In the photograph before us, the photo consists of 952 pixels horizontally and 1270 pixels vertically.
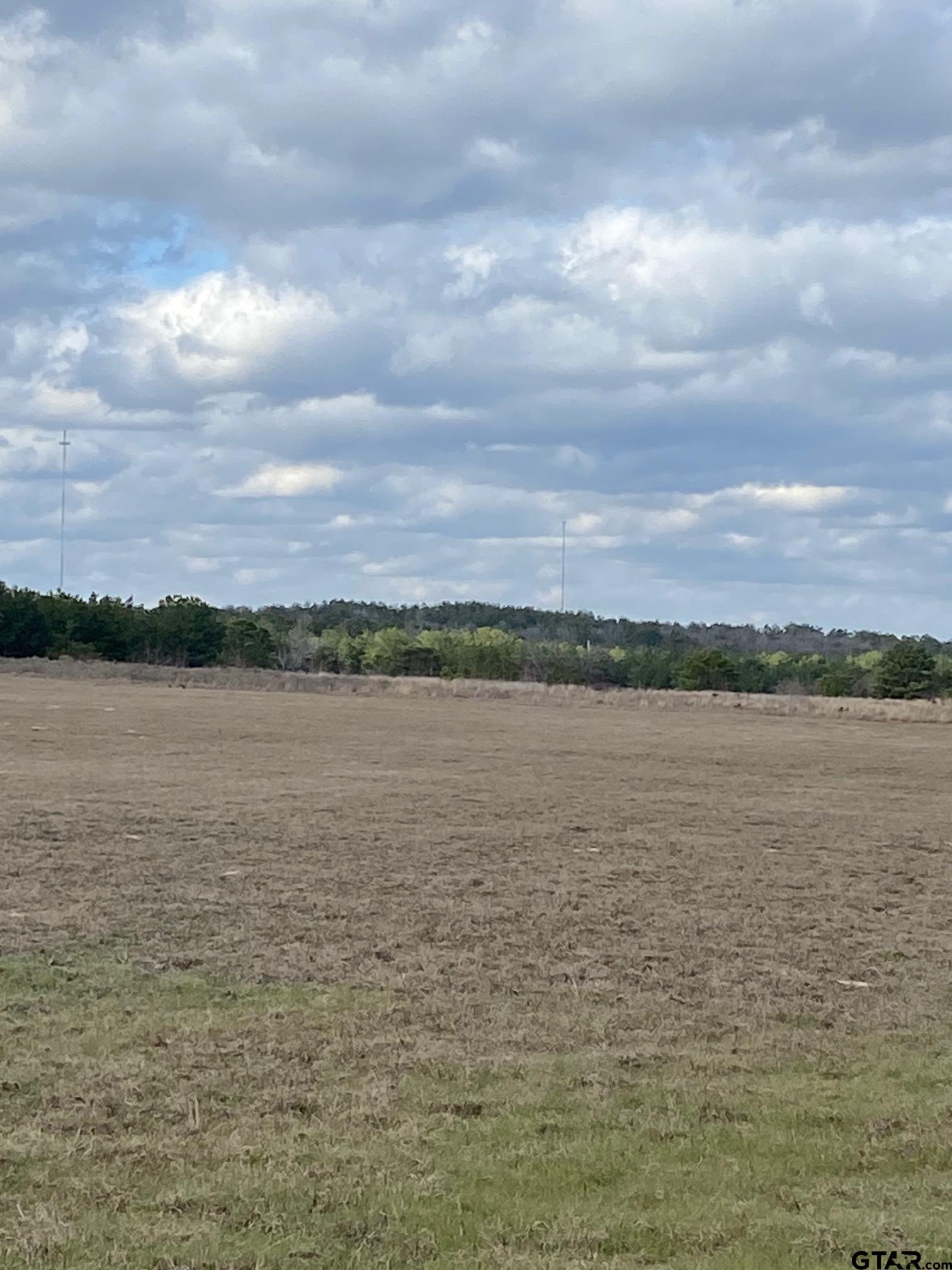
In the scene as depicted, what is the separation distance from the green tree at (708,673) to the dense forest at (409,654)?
0.08 m

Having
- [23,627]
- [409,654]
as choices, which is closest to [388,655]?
[409,654]

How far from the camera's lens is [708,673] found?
105m

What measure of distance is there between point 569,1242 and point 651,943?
26.6 ft

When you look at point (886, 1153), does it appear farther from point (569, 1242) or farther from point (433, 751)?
point (433, 751)

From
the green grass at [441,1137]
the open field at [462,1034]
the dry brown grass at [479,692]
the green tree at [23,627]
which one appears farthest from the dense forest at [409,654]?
the green grass at [441,1137]

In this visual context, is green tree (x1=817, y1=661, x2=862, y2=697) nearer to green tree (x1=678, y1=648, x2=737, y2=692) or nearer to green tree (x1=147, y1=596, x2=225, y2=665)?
green tree (x1=678, y1=648, x2=737, y2=692)

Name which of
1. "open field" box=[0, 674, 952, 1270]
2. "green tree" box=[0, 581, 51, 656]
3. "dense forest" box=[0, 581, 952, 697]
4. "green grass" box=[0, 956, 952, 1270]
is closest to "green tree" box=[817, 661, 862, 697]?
"dense forest" box=[0, 581, 952, 697]

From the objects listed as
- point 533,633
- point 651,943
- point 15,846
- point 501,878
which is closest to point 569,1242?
point 651,943

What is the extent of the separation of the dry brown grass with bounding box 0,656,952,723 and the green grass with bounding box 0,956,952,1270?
6145cm

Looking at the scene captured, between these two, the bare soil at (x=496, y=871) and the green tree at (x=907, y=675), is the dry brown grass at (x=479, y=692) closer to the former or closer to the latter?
the green tree at (x=907, y=675)

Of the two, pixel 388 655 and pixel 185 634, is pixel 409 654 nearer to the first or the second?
pixel 388 655

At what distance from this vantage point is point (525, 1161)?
6.92 metres

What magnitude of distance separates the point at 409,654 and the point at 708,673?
2471cm

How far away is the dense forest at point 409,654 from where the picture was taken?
94188 mm
